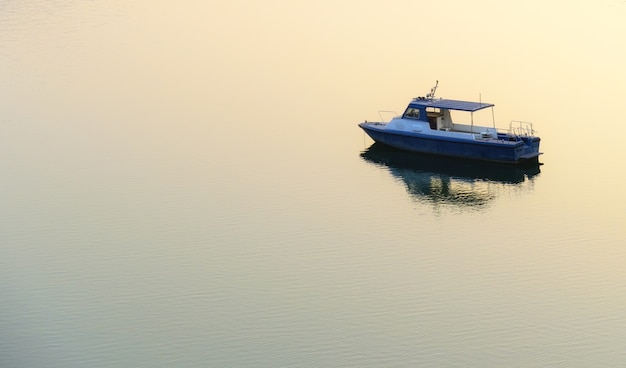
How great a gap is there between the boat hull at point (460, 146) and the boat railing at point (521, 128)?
104 cm

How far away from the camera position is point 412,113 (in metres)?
49.5

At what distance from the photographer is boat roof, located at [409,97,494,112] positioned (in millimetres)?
48034

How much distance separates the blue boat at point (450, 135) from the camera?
47.1 metres

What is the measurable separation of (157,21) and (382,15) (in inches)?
588

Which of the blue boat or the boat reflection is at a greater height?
the blue boat

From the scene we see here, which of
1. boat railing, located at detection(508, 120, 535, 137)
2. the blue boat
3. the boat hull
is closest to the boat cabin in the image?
the blue boat

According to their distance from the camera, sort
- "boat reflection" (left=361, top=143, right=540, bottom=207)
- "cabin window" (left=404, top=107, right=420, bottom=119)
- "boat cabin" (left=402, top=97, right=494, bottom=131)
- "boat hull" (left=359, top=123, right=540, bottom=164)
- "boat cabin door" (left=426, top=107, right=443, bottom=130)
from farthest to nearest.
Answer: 1. "boat cabin door" (left=426, top=107, right=443, bottom=130)
2. "cabin window" (left=404, top=107, right=420, bottom=119)
3. "boat cabin" (left=402, top=97, right=494, bottom=131)
4. "boat hull" (left=359, top=123, right=540, bottom=164)
5. "boat reflection" (left=361, top=143, right=540, bottom=207)

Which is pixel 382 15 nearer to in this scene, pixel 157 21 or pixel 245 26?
pixel 245 26

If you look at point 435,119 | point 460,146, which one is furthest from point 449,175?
point 435,119

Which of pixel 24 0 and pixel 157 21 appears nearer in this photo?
pixel 157 21

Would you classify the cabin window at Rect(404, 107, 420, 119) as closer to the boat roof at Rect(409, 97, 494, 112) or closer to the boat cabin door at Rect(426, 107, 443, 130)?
the boat roof at Rect(409, 97, 494, 112)

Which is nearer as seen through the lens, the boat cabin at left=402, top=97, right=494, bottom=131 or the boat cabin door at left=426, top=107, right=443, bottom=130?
the boat cabin at left=402, top=97, right=494, bottom=131

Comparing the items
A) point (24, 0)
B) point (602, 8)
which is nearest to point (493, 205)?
point (602, 8)

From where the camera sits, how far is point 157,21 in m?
71.8
